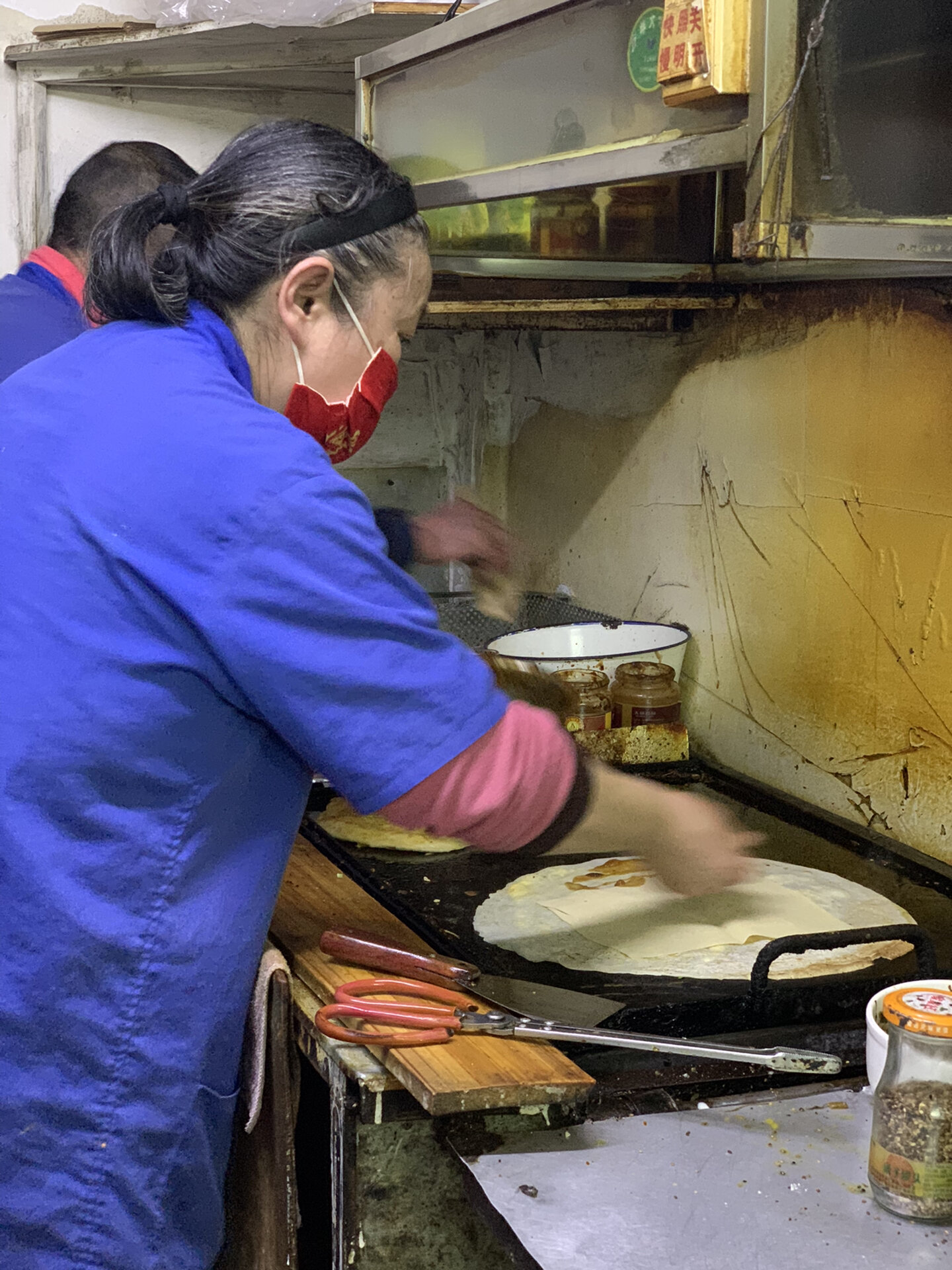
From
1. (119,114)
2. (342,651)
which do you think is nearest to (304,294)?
(342,651)

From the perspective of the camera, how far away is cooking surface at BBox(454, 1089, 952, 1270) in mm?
931

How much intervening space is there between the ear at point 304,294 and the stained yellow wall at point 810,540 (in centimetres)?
86

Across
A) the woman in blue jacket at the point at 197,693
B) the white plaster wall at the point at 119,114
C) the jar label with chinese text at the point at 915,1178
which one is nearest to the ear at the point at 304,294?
the woman in blue jacket at the point at 197,693

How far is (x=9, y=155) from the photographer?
2.49 m

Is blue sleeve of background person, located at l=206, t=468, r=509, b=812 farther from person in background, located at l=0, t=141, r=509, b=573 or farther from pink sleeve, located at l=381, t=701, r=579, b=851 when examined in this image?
person in background, located at l=0, t=141, r=509, b=573

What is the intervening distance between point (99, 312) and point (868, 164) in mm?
703

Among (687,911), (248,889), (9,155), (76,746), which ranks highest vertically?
(9,155)

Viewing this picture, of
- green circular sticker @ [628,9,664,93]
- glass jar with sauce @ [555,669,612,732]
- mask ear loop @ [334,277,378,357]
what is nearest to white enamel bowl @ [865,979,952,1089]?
mask ear loop @ [334,277,378,357]

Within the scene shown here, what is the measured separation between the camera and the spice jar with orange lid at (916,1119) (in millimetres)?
961

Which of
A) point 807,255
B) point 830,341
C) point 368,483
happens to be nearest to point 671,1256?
point 807,255

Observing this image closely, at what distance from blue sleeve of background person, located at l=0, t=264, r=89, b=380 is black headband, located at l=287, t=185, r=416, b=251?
94 cm

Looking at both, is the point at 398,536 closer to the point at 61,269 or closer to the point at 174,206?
the point at 61,269

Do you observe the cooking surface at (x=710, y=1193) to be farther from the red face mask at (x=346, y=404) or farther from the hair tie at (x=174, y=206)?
the hair tie at (x=174, y=206)

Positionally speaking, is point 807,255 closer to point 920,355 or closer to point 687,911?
point 920,355
